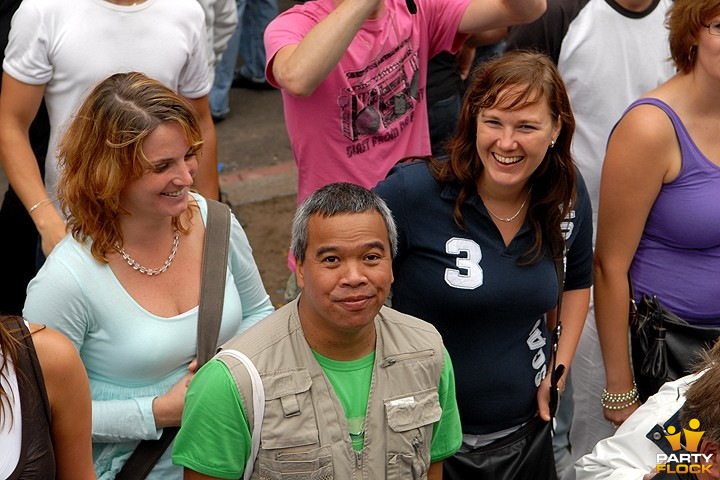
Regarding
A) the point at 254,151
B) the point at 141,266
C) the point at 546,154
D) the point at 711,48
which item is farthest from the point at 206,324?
the point at 254,151

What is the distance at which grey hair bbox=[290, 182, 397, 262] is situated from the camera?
251 centimetres

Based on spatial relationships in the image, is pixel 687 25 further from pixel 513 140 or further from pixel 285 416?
pixel 285 416

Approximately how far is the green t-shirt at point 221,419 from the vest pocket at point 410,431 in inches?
3.1

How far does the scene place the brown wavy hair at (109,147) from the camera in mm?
2695

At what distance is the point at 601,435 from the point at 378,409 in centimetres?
150

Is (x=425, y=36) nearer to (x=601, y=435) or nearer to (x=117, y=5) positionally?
(x=117, y=5)

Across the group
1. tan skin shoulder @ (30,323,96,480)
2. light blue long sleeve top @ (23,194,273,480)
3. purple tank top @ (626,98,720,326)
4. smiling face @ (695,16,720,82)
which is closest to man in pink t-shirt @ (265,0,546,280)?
smiling face @ (695,16,720,82)

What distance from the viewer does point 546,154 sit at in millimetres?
3088

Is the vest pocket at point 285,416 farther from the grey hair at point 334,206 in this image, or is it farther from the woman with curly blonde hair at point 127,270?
the woman with curly blonde hair at point 127,270

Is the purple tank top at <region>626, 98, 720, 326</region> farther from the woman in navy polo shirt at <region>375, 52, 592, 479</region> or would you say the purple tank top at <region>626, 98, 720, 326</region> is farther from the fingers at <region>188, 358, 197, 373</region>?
the fingers at <region>188, 358, 197, 373</region>

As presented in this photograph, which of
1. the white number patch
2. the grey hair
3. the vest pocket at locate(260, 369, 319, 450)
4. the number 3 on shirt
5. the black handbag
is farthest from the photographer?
the black handbag

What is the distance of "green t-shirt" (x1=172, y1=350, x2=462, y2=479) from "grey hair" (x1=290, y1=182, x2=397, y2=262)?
0.30 m

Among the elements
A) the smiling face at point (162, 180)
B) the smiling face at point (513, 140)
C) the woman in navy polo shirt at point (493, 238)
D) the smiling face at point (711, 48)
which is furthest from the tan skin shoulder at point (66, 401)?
the smiling face at point (711, 48)

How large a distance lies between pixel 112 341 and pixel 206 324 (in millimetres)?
260
